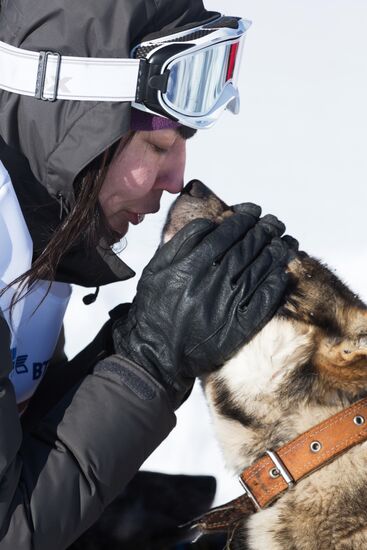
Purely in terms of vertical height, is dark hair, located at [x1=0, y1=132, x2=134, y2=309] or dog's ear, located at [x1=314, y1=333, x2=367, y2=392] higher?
dark hair, located at [x1=0, y1=132, x2=134, y2=309]

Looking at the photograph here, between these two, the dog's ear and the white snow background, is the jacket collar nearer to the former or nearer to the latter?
the dog's ear

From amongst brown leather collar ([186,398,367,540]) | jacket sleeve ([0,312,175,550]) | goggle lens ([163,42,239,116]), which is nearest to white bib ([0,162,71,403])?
jacket sleeve ([0,312,175,550])

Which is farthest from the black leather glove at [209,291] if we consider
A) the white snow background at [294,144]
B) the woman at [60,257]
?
the white snow background at [294,144]

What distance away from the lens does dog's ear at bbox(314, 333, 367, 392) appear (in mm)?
1944

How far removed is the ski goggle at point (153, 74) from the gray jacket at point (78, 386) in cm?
3

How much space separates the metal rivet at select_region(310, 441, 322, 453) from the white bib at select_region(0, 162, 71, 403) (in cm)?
77

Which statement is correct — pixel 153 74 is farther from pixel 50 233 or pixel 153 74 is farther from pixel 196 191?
pixel 50 233

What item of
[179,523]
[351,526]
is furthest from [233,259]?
[179,523]

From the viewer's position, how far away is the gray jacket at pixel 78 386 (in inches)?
75.2

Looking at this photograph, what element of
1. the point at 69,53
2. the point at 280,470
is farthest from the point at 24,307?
the point at 280,470

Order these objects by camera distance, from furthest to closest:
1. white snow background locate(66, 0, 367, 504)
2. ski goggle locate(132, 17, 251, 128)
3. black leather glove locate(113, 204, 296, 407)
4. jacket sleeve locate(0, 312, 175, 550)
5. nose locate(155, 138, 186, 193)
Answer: white snow background locate(66, 0, 367, 504) → nose locate(155, 138, 186, 193) → ski goggle locate(132, 17, 251, 128) → black leather glove locate(113, 204, 296, 407) → jacket sleeve locate(0, 312, 175, 550)

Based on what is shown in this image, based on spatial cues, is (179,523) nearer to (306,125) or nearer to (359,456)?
(359,456)

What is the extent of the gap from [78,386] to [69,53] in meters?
0.78

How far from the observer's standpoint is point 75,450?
196cm
